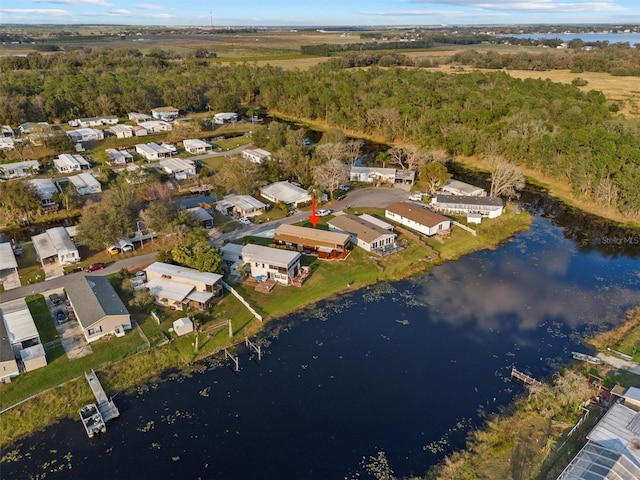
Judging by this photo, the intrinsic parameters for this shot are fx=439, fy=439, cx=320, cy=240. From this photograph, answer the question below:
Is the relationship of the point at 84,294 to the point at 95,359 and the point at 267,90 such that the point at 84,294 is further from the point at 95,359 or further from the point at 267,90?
the point at 267,90

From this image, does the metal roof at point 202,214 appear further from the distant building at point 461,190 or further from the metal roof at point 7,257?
the distant building at point 461,190

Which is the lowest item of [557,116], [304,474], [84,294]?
[304,474]

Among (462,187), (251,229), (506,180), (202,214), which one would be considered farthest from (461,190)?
(202,214)

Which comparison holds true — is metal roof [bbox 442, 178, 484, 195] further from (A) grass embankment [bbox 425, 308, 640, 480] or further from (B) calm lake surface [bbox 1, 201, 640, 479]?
(A) grass embankment [bbox 425, 308, 640, 480]

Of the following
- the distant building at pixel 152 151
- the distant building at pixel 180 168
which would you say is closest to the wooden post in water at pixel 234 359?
the distant building at pixel 180 168

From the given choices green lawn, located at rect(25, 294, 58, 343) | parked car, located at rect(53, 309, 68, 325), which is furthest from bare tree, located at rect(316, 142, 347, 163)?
green lawn, located at rect(25, 294, 58, 343)

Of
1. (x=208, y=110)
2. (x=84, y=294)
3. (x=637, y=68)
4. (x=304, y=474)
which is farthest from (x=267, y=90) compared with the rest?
(x=637, y=68)
